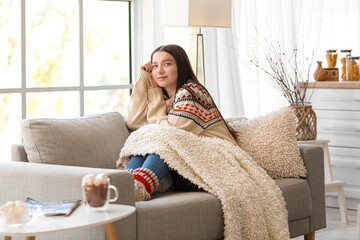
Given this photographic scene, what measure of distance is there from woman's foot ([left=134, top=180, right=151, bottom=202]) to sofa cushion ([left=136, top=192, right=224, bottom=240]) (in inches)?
1.5

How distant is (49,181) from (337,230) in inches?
82.4

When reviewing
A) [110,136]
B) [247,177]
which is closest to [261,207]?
[247,177]

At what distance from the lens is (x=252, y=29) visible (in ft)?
16.3

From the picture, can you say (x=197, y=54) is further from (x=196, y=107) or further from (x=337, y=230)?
(x=337, y=230)

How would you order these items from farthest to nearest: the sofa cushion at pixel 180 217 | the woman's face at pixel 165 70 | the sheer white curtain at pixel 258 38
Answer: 1. the sheer white curtain at pixel 258 38
2. the woman's face at pixel 165 70
3. the sofa cushion at pixel 180 217

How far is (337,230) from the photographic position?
3.85 meters

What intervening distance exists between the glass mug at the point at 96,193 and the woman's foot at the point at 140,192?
55cm

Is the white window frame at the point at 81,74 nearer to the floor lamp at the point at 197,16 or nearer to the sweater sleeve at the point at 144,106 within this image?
the floor lamp at the point at 197,16

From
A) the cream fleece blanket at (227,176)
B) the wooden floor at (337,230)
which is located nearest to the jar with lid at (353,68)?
the wooden floor at (337,230)

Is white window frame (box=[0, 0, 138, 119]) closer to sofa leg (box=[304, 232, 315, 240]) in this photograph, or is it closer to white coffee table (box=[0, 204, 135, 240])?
sofa leg (box=[304, 232, 315, 240])

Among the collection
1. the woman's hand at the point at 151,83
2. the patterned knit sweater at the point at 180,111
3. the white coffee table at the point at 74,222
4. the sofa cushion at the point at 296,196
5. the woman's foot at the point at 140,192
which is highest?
the woman's hand at the point at 151,83

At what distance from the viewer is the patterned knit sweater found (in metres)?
3.10

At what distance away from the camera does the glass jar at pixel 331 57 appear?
467cm

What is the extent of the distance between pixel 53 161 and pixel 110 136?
39 cm
